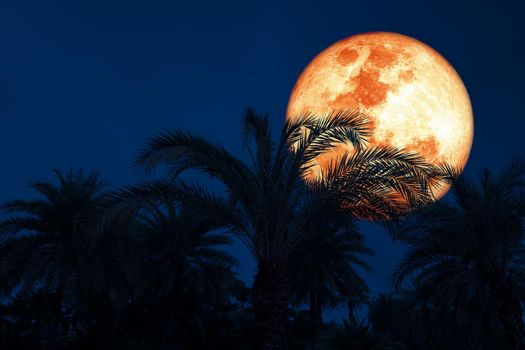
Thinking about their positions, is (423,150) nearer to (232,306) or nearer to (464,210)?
(464,210)

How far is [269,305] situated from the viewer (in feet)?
39.5

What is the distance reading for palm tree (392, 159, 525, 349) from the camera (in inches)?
573

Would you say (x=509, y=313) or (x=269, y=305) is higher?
(x=509, y=313)

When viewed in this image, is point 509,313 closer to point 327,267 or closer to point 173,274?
point 173,274

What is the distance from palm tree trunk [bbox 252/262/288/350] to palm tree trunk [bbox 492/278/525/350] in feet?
21.4

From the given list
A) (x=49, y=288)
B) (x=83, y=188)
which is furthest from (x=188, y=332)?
(x=83, y=188)

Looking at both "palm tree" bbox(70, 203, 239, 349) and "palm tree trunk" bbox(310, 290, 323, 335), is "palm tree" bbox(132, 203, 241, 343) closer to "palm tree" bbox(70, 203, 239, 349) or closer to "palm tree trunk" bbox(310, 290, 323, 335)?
"palm tree" bbox(70, 203, 239, 349)

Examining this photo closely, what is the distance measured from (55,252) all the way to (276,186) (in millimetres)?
9887

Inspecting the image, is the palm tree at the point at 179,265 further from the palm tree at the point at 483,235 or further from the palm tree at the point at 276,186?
the palm tree at the point at 276,186

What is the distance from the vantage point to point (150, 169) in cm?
1137

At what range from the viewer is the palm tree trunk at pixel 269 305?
471 inches

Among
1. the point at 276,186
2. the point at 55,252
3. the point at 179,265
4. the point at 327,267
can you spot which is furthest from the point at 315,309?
the point at 276,186

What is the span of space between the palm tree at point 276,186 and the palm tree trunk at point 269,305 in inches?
0.9

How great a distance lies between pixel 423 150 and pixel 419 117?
37.9 inches
